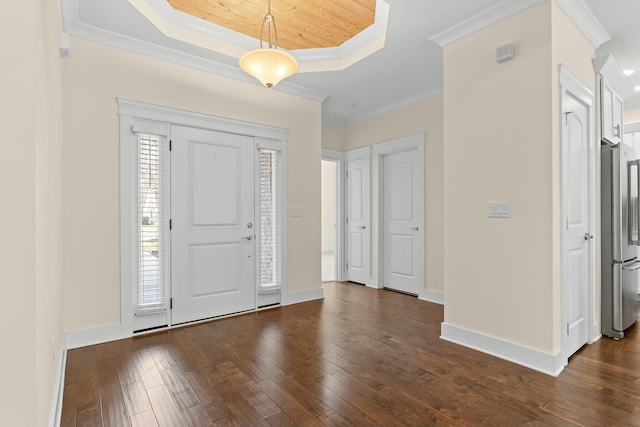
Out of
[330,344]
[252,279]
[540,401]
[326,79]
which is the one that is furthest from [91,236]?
[540,401]

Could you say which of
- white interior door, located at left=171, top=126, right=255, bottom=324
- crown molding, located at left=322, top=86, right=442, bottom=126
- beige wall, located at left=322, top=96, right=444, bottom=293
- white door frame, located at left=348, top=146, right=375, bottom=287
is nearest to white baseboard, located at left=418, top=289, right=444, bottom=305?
beige wall, located at left=322, top=96, right=444, bottom=293

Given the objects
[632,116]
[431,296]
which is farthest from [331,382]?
[632,116]

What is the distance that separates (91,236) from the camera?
10.0ft

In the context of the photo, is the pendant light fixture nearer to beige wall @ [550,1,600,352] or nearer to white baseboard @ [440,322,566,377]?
beige wall @ [550,1,600,352]

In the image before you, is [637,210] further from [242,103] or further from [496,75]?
[242,103]

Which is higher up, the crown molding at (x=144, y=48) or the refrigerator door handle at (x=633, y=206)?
the crown molding at (x=144, y=48)

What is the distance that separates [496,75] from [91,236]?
386 cm

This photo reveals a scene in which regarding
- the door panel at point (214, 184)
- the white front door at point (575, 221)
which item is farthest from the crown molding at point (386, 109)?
the door panel at point (214, 184)

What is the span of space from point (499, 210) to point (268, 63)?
2224 mm

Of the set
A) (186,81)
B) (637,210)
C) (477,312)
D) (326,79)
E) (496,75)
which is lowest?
(477,312)

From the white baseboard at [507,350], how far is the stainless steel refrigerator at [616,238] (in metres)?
1.14

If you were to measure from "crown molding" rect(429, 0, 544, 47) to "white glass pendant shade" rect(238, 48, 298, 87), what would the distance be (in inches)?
59.9

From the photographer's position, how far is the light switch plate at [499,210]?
8.96 feet

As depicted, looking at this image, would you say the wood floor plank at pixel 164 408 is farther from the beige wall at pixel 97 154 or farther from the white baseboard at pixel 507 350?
the white baseboard at pixel 507 350
